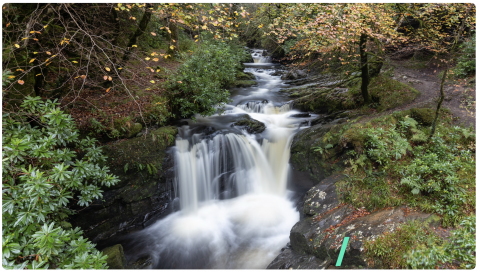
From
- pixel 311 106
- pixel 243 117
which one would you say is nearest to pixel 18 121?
pixel 243 117

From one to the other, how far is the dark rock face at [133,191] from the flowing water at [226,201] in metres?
0.36

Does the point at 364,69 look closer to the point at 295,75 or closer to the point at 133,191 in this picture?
the point at 295,75

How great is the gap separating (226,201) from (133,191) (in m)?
2.82

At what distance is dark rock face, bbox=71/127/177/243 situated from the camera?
5.73 m

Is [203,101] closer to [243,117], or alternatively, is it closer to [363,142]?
[243,117]

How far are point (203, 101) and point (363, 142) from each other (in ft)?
17.2

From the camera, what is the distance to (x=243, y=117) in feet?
30.4

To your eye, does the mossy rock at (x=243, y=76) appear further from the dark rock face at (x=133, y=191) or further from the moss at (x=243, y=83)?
the dark rock face at (x=133, y=191)

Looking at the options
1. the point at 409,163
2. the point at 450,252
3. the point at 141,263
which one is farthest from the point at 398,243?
the point at 141,263

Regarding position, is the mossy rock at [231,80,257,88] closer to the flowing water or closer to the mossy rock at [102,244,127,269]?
the flowing water

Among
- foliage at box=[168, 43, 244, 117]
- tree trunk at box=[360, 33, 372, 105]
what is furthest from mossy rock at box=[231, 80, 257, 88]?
tree trunk at box=[360, 33, 372, 105]

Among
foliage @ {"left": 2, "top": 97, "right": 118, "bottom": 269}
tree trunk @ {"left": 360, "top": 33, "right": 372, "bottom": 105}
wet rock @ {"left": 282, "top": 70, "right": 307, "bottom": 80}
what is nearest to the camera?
foliage @ {"left": 2, "top": 97, "right": 118, "bottom": 269}

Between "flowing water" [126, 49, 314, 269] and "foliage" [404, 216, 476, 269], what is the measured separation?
2.94 meters

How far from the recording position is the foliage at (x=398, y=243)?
3.50 meters
